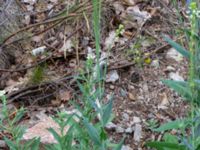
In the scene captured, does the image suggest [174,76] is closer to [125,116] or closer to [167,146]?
[125,116]

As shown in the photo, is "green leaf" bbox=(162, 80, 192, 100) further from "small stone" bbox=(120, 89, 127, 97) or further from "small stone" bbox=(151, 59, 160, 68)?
"small stone" bbox=(151, 59, 160, 68)

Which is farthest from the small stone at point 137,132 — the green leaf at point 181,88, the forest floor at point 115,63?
the green leaf at point 181,88

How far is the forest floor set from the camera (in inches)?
105

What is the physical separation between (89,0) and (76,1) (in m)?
0.10

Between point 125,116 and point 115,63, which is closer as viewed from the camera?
point 125,116

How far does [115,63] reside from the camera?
291cm

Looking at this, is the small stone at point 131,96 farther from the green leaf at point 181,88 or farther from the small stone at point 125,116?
the green leaf at point 181,88

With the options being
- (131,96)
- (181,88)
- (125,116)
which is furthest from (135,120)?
(181,88)

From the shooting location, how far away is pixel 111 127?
8.46ft

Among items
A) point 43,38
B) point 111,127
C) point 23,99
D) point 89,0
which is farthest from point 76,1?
point 111,127

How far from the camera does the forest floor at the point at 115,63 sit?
2674mm

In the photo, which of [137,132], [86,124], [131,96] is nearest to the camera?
[86,124]

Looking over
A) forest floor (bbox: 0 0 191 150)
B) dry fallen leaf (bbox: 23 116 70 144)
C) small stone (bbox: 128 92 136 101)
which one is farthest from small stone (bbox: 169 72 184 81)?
dry fallen leaf (bbox: 23 116 70 144)

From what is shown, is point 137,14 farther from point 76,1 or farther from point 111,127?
point 111,127
